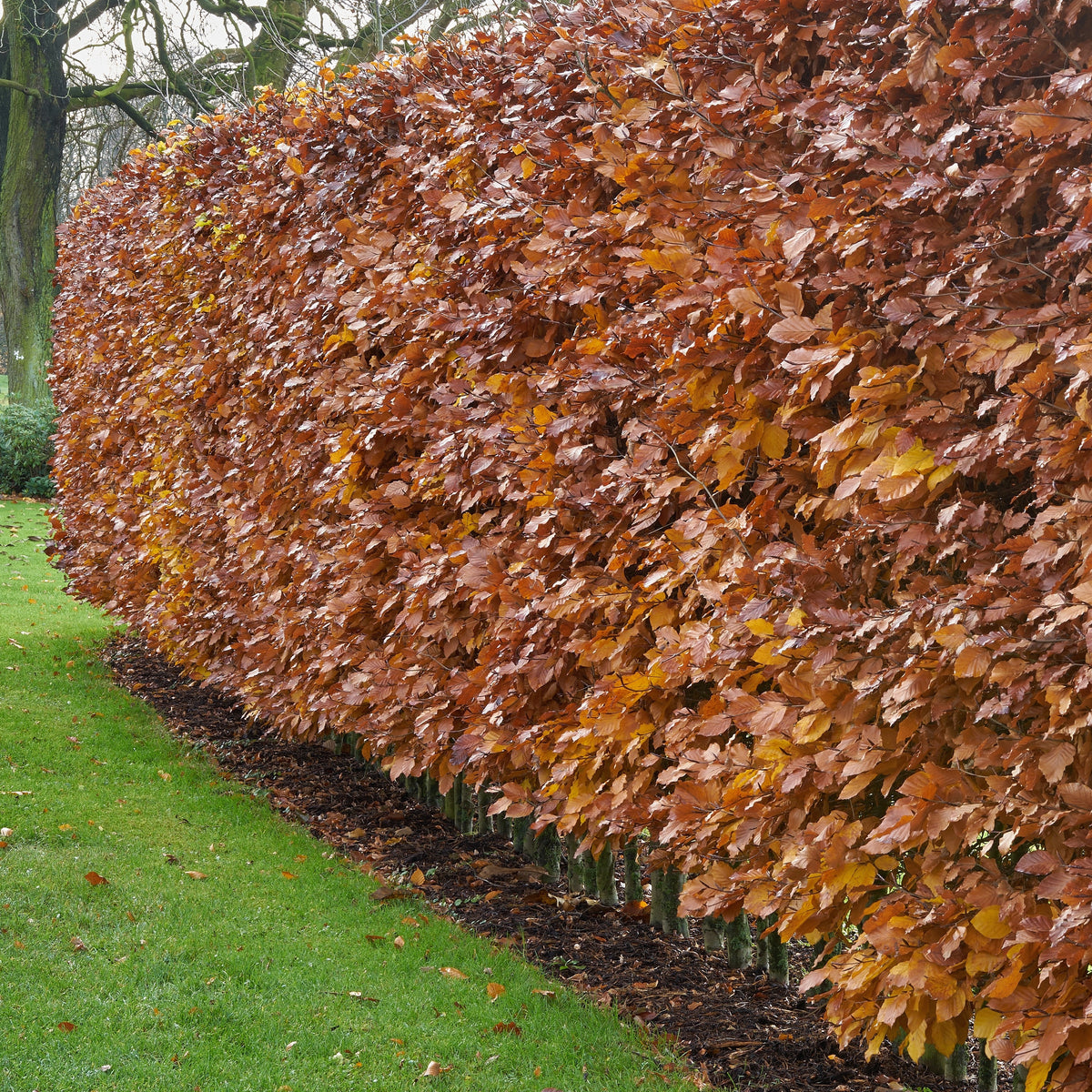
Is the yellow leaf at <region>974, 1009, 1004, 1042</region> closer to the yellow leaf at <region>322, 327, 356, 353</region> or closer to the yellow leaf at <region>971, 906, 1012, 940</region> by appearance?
the yellow leaf at <region>971, 906, 1012, 940</region>

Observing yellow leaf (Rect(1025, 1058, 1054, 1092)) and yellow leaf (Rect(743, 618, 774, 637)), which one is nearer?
yellow leaf (Rect(1025, 1058, 1054, 1092))

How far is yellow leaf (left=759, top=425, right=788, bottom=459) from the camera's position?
9.37 ft

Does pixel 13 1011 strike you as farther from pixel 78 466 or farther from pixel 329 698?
pixel 78 466

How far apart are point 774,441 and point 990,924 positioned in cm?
129

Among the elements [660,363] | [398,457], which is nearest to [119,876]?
[398,457]

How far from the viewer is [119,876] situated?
14.8 ft

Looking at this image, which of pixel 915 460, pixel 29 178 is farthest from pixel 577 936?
pixel 29 178

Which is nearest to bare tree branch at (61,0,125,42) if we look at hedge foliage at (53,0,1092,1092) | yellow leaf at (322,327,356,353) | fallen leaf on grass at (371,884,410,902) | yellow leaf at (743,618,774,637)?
hedge foliage at (53,0,1092,1092)

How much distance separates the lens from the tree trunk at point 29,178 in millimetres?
17719

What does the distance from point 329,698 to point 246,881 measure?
0.90 meters

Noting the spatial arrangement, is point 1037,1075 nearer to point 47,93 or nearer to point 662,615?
point 662,615

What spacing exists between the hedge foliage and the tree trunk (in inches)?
601

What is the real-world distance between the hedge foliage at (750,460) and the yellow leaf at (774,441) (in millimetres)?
13

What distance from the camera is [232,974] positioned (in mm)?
3770
